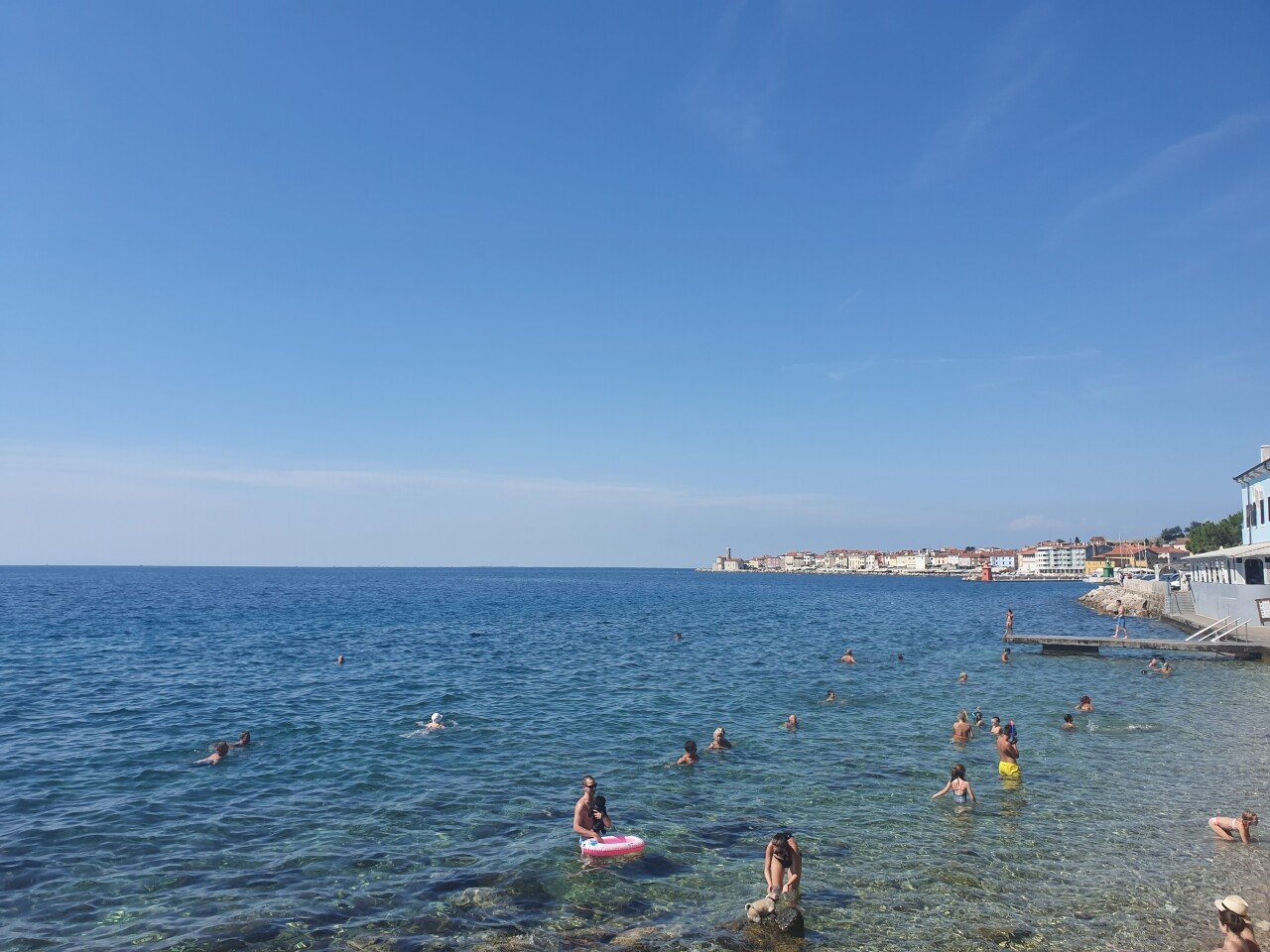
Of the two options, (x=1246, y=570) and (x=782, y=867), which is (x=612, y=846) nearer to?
(x=782, y=867)

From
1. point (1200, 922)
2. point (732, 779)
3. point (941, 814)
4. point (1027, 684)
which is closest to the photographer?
point (1200, 922)

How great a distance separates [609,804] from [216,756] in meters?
12.0

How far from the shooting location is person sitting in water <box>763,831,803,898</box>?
43.8ft

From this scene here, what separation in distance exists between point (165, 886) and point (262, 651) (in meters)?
39.1

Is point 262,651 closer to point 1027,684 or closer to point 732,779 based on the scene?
point 732,779

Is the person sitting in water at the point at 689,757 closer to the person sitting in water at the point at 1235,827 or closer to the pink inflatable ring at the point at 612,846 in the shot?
the pink inflatable ring at the point at 612,846

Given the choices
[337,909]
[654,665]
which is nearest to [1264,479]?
[654,665]

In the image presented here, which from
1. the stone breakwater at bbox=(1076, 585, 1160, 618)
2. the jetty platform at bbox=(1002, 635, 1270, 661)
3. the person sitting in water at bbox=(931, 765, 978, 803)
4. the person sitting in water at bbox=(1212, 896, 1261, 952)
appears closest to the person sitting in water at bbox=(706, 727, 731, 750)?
the person sitting in water at bbox=(931, 765, 978, 803)

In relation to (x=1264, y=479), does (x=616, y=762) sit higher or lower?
lower

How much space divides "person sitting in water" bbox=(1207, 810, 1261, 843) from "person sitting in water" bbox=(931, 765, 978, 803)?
187 inches

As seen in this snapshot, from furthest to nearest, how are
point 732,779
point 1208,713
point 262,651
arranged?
point 262,651
point 1208,713
point 732,779

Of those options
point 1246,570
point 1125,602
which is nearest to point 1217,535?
point 1125,602

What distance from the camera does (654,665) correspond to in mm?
44000

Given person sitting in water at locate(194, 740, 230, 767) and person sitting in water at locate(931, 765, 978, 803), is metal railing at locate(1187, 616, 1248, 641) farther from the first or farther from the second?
person sitting in water at locate(194, 740, 230, 767)
